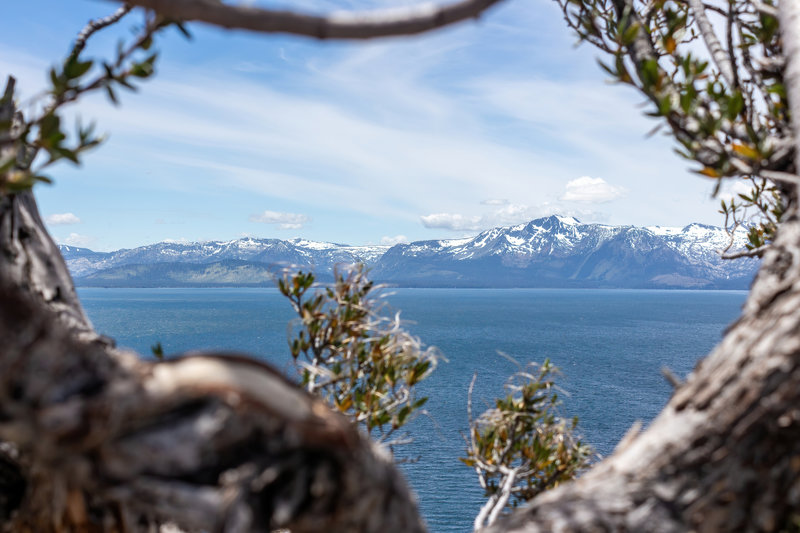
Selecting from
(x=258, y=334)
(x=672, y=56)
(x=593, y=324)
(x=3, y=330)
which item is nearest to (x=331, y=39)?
(x=3, y=330)

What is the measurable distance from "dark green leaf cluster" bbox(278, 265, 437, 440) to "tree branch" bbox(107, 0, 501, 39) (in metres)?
4.20

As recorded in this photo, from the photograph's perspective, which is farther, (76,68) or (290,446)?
(76,68)

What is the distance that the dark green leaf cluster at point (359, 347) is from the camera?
554 cm

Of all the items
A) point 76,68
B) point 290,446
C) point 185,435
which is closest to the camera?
point 185,435

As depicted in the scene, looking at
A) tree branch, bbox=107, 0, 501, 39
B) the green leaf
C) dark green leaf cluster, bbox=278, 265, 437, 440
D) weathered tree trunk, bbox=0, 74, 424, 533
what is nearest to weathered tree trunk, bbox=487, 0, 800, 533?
weathered tree trunk, bbox=0, 74, 424, 533

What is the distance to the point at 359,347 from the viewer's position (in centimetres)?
584

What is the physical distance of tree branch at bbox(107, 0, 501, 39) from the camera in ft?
4.42

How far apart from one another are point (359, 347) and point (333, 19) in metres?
4.75

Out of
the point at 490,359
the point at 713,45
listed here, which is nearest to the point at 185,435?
the point at 713,45

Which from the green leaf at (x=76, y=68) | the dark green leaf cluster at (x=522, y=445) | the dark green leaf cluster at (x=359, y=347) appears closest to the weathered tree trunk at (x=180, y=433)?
the green leaf at (x=76, y=68)

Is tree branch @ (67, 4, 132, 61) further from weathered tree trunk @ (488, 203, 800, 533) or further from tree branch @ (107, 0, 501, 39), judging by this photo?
weathered tree trunk @ (488, 203, 800, 533)

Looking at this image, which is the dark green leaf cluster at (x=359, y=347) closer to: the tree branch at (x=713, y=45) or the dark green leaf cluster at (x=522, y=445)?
the dark green leaf cluster at (x=522, y=445)

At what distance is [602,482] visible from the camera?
233cm

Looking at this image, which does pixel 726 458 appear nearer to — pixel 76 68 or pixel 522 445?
pixel 76 68
